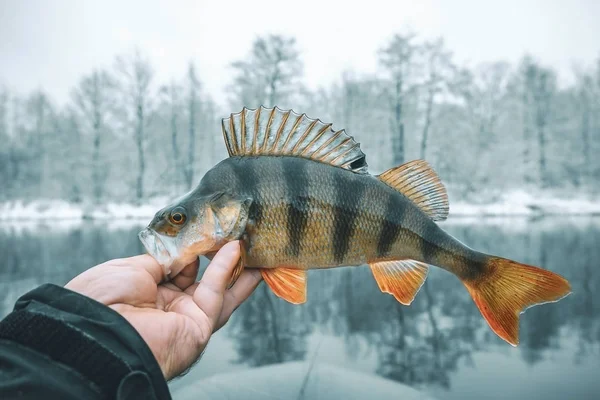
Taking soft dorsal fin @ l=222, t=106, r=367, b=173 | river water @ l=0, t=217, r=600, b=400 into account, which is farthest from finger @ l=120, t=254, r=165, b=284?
river water @ l=0, t=217, r=600, b=400

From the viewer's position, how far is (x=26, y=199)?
30.3 m

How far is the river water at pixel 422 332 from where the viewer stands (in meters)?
6.51

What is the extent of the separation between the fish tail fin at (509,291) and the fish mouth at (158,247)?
1319mm

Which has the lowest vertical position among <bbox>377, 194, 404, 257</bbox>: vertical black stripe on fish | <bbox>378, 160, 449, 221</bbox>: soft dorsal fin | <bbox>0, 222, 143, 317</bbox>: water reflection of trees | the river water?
the river water

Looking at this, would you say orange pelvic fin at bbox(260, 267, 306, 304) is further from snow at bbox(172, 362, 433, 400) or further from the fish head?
snow at bbox(172, 362, 433, 400)

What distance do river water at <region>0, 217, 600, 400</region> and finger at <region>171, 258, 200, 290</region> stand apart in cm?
412

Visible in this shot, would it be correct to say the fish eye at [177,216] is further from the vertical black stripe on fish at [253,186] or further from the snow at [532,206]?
the snow at [532,206]

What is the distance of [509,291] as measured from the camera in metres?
1.86

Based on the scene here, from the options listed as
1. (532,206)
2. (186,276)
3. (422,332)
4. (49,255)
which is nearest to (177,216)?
(186,276)

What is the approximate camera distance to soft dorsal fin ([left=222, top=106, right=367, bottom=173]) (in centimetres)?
195

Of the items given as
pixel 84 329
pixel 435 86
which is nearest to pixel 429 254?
pixel 84 329

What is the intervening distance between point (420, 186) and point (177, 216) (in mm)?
1095

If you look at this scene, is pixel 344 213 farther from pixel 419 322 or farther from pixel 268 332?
pixel 419 322

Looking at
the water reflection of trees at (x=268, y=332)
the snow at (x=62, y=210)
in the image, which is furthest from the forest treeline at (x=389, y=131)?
the water reflection of trees at (x=268, y=332)
